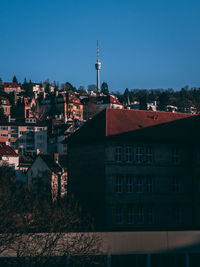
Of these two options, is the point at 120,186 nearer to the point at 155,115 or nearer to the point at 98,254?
the point at 155,115

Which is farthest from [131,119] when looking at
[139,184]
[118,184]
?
[118,184]

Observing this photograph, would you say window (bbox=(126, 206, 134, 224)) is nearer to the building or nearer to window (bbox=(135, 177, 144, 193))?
the building

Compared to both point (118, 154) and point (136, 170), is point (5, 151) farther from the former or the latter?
point (136, 170)

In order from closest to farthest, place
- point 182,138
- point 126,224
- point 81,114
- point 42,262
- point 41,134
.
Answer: point 42,262 → point 126,224 → point 182,138 → point 41,134 → point 81,114

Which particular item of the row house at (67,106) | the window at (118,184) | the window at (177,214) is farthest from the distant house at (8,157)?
the row house at (67,106)

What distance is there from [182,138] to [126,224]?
1001cm

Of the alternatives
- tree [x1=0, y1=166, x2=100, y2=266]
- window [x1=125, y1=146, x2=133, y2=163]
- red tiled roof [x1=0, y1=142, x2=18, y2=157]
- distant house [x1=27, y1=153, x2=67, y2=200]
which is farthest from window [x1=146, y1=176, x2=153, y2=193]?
red tiled roof [x1=0, y1=142, x2=18, y2=157]

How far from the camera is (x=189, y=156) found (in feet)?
162

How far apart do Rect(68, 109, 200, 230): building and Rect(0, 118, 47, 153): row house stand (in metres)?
77.2

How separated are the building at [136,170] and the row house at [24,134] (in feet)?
253

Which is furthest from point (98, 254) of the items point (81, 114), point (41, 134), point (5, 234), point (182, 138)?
point (81, 114)

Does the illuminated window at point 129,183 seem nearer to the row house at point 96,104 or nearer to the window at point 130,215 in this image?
the window at point 130,215

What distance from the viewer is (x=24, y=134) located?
5094 inches

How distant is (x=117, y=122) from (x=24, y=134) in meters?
83.6
